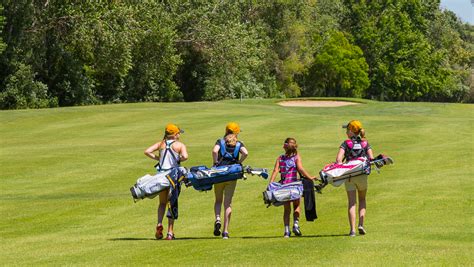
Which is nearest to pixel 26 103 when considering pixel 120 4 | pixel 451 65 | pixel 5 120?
pixel 120 4

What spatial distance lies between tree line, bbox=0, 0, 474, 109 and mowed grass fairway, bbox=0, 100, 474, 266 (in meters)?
18.4

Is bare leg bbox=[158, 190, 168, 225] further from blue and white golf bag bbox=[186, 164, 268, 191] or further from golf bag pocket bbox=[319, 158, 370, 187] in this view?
golf bag pocket bbox=[319, 158, 370, 187]

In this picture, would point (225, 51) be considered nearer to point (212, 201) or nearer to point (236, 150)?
point (212, 201)

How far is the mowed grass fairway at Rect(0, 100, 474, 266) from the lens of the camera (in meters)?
13.8

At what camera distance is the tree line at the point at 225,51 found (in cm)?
5909

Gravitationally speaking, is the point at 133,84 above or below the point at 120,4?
below

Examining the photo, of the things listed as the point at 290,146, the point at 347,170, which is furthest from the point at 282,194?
the point at 347,170

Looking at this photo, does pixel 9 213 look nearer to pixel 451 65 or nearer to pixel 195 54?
pixel 195 54

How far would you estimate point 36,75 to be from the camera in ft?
204

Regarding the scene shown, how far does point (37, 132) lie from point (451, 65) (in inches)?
3547

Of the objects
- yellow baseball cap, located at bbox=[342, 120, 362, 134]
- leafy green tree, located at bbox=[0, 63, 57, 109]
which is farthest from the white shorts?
leafy green tree, located at bbox=[0, 63, 57, 109]

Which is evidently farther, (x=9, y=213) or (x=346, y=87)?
(x=346, y=87)

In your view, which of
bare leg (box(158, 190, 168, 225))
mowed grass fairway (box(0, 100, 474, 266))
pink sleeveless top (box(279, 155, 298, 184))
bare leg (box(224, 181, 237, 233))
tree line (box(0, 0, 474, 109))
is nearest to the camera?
mowed grass fairway (box(0, 100, 474, 266))

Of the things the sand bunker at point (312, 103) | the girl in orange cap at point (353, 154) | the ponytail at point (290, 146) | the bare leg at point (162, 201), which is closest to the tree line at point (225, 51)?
the sand bunker at point (312, 103)
